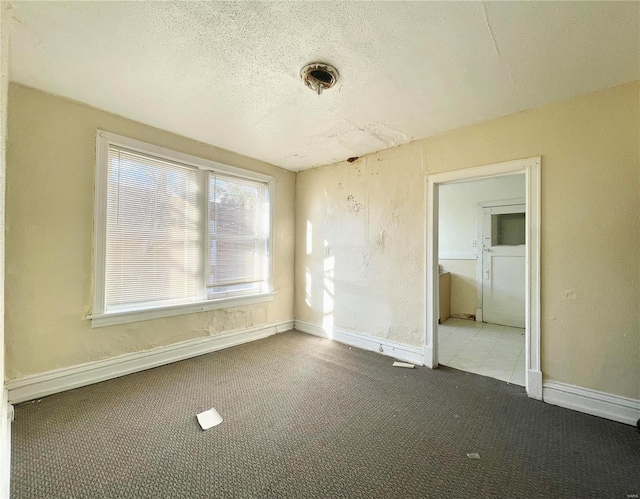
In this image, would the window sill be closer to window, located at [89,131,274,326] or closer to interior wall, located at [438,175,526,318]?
window, located at [89,131,274,326]

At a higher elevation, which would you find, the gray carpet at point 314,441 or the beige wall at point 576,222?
the beige wall at point 576,222

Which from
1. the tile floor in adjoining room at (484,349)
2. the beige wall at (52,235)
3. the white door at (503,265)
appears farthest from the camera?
the white door at (503,265)

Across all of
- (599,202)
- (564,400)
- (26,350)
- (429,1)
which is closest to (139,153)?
(26,350)

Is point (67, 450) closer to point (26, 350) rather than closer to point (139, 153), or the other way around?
point (26, 350)

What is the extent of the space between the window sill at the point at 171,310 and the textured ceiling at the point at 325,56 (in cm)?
→ 180

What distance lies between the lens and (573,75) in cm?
182

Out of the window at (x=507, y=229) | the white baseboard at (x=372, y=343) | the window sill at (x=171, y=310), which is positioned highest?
the window at (x=507, y=229)

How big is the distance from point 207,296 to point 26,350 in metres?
1.43

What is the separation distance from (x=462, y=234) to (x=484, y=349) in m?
2.24

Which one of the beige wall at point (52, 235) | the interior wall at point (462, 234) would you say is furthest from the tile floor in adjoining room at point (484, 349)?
the beige wall at point (52, 235)

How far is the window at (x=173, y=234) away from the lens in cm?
245

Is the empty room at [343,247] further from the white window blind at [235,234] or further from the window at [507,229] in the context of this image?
the window at [507,229]

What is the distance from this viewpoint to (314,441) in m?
1.68

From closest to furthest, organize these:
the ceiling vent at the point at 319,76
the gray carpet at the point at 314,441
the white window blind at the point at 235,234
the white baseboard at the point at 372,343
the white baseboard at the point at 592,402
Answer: the gray carpet at the point at 314,441
the ceiling vent at the point at 319,76
the white baseboard at the point at 592,402
the white baseboard at the point at 372,343
the white window blind at the point at 235,234
